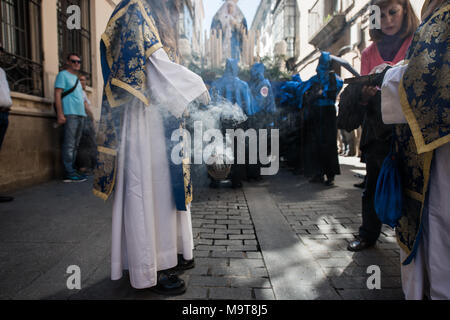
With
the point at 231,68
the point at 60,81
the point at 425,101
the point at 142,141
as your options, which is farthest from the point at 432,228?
the point at 60,81

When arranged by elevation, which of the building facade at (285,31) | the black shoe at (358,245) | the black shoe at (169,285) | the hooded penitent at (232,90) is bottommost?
the black shoe at (169,285)

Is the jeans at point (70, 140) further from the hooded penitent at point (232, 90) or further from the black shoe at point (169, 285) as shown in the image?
the black shoe at point (169, 285)

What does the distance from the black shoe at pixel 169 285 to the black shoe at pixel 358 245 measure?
4.77 feet

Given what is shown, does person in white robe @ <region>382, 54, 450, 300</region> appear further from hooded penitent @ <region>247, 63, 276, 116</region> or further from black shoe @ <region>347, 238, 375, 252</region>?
hooded penitent @ <region>247, 63, 276, 116</region>

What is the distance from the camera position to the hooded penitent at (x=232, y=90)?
5.02m

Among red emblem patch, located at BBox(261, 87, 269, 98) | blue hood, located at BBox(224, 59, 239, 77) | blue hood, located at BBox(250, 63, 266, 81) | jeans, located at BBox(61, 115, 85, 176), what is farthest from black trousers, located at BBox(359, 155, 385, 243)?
jeans, located at BBox(61, 115, 85, 176)

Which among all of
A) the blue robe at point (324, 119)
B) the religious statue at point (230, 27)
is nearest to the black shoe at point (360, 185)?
the blue robe at point (324, 119)

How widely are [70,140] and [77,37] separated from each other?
9.13ft

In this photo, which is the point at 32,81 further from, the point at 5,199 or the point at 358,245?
the point at 358,245

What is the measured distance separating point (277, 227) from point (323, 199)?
4.88ft

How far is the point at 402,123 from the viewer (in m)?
1.52
